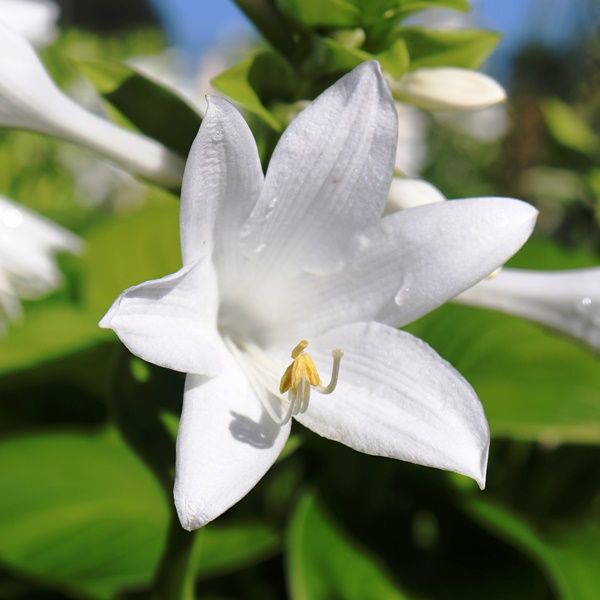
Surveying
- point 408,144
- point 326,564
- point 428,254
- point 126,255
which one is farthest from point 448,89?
point 408,144

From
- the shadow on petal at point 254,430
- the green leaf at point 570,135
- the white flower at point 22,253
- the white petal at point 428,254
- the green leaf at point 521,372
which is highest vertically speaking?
the white petal at point 428,254

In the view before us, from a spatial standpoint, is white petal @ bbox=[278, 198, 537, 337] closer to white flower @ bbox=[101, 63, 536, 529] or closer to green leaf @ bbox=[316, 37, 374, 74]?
white flower @ bbox=[101, 63, 536, 529]

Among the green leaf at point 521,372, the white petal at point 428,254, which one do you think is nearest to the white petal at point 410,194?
the white petal at point 428,254

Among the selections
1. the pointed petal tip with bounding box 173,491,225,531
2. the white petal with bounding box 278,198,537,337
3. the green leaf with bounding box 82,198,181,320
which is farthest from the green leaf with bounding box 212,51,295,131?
the green leaf with bounding box 82,198,181,320

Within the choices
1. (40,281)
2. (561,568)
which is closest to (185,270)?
(40,281)

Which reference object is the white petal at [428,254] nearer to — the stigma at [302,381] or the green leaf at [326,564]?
the stigma at [302,381]

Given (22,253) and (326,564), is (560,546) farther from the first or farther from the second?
(22,253)

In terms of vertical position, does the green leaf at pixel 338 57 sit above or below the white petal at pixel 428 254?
above
